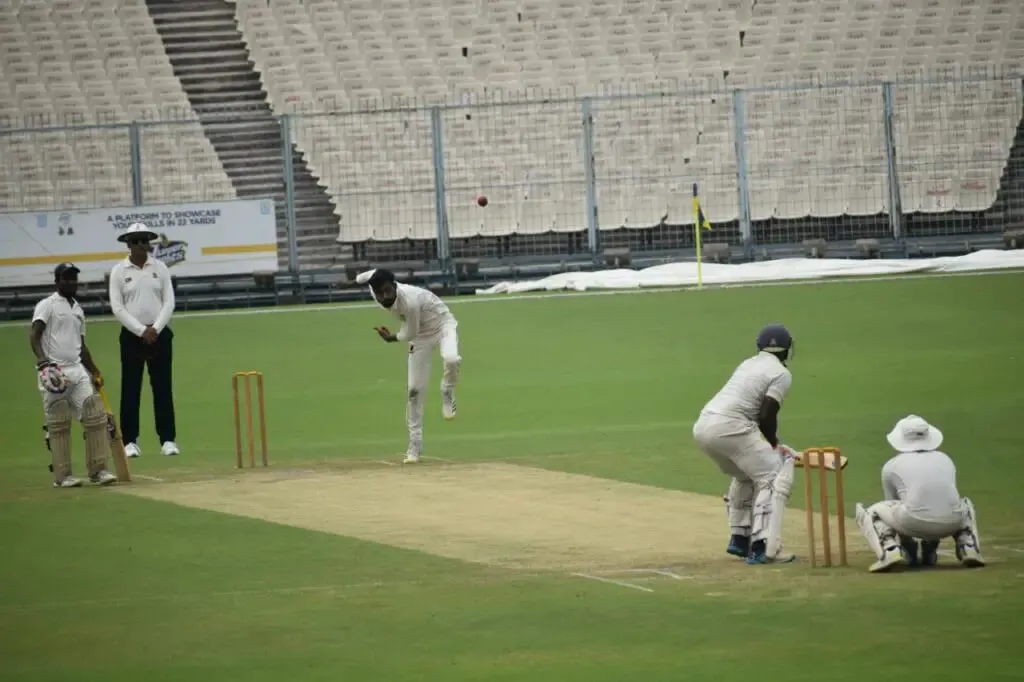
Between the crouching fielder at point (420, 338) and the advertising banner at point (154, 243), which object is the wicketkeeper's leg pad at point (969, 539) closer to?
the crouching fielder at point (420, 338)

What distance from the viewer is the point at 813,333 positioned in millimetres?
27078

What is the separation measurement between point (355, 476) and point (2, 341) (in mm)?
15239

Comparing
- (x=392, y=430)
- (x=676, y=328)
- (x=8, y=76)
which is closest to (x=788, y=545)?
(x=392, y=430)

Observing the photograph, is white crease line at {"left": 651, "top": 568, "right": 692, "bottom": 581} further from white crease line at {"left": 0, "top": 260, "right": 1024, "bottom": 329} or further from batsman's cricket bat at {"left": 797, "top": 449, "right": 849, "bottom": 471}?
white crease line at {"left": 0, "top": 260, "right": 1024, "bottom": 329}

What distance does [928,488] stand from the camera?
11359 mm

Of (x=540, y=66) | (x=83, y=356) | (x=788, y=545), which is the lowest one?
(x=788, y=545)

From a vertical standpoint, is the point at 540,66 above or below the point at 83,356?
above

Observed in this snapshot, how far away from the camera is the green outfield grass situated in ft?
32.5

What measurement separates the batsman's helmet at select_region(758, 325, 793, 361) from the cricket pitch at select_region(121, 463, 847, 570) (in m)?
1.35

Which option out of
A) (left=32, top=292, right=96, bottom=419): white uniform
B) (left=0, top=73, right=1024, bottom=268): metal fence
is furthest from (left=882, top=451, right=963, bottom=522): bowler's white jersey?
(left=0, top=73, right=1024, bottom=268): metal fence

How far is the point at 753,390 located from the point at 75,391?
714 cm

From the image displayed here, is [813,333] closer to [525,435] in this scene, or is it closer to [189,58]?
[525,435]

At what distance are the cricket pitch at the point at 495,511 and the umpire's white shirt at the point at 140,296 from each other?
2057 mm

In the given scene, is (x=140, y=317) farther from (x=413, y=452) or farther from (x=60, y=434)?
(x=413, y=452)
